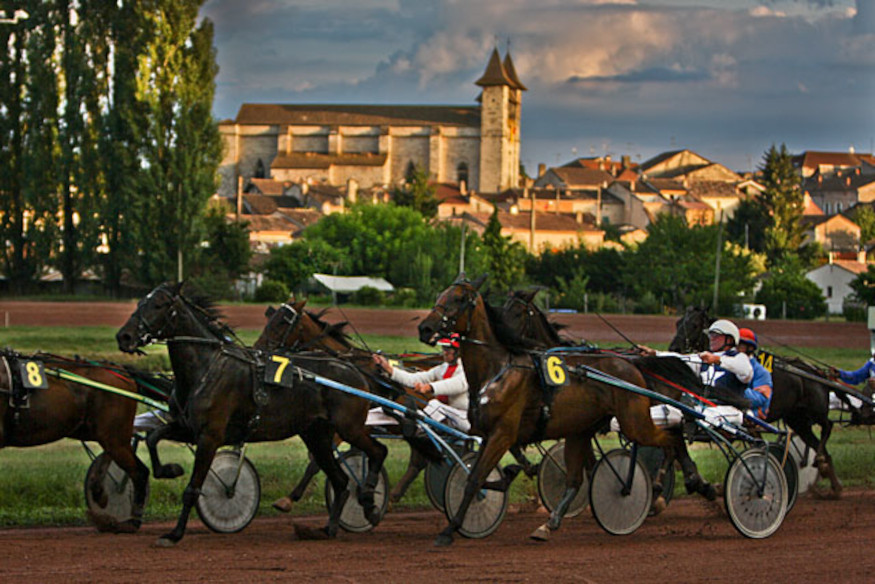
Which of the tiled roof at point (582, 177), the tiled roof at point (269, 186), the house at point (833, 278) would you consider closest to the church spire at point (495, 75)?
the tiled roof at point (582, 177)

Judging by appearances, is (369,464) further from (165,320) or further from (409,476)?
(165,320)

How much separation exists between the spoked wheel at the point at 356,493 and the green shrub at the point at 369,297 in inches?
1779

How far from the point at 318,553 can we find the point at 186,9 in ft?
127

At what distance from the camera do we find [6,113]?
152ft

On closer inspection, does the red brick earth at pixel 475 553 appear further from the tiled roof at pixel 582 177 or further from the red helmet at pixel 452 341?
the tiled roof at pixel 582 177

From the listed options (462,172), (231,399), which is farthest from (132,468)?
(462,172)

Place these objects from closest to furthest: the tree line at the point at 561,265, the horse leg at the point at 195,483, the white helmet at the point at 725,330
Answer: the horse leg at the point at 195,483
the white helmet at the point at 725,330
the tree line at the point at 561,265

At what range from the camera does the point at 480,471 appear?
966 centimetres

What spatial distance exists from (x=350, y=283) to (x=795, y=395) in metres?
52.5

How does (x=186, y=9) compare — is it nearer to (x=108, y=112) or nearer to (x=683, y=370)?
(x=108, y=112)

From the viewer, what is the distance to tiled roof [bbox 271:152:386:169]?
124875 mm

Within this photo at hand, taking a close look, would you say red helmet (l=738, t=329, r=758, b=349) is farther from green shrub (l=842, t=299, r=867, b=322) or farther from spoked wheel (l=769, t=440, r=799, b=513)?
green shrub (l=842, t=299, r=867, b=322)

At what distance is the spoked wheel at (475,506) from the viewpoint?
10.1 meters

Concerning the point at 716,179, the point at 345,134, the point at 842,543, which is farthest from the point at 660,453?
the point at 716,179
